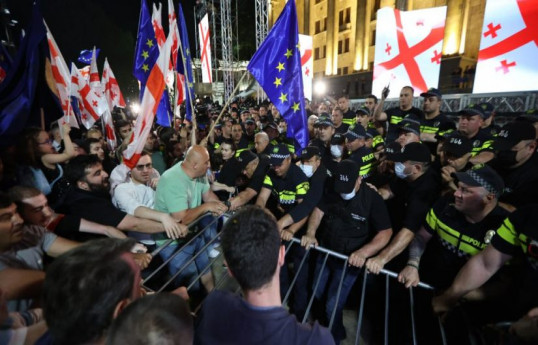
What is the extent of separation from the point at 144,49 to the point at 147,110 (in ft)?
7.96

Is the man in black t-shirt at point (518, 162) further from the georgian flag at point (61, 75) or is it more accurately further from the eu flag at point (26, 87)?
the georgian flag at point (61, 75)

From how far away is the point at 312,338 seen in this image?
1.28 metres

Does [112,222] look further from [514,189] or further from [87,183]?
[514,189]

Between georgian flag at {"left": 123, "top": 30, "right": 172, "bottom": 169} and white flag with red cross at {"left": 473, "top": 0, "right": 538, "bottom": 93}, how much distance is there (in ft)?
22.4

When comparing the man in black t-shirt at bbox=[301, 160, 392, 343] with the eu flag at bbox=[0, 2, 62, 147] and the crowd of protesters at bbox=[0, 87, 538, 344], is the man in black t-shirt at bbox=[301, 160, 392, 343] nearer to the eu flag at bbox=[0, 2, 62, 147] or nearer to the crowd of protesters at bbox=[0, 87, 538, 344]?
the crowd of protesters at bbox=[0, 87, 538, 344]

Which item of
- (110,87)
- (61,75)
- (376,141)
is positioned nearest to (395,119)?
(376,141)

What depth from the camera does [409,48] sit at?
8062 millimetres

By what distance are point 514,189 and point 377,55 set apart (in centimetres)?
686

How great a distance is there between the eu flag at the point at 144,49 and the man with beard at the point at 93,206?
2.93m

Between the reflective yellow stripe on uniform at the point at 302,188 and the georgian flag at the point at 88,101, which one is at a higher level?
the georgian flag at the point at 88,101

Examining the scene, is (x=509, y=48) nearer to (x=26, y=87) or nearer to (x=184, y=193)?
(x=184, y=193)

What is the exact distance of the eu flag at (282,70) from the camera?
4.36 m

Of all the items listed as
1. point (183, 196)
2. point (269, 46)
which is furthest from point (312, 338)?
point (269, 46)

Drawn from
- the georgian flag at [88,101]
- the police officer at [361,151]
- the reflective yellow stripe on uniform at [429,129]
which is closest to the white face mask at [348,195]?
the police officer at [361,151]
